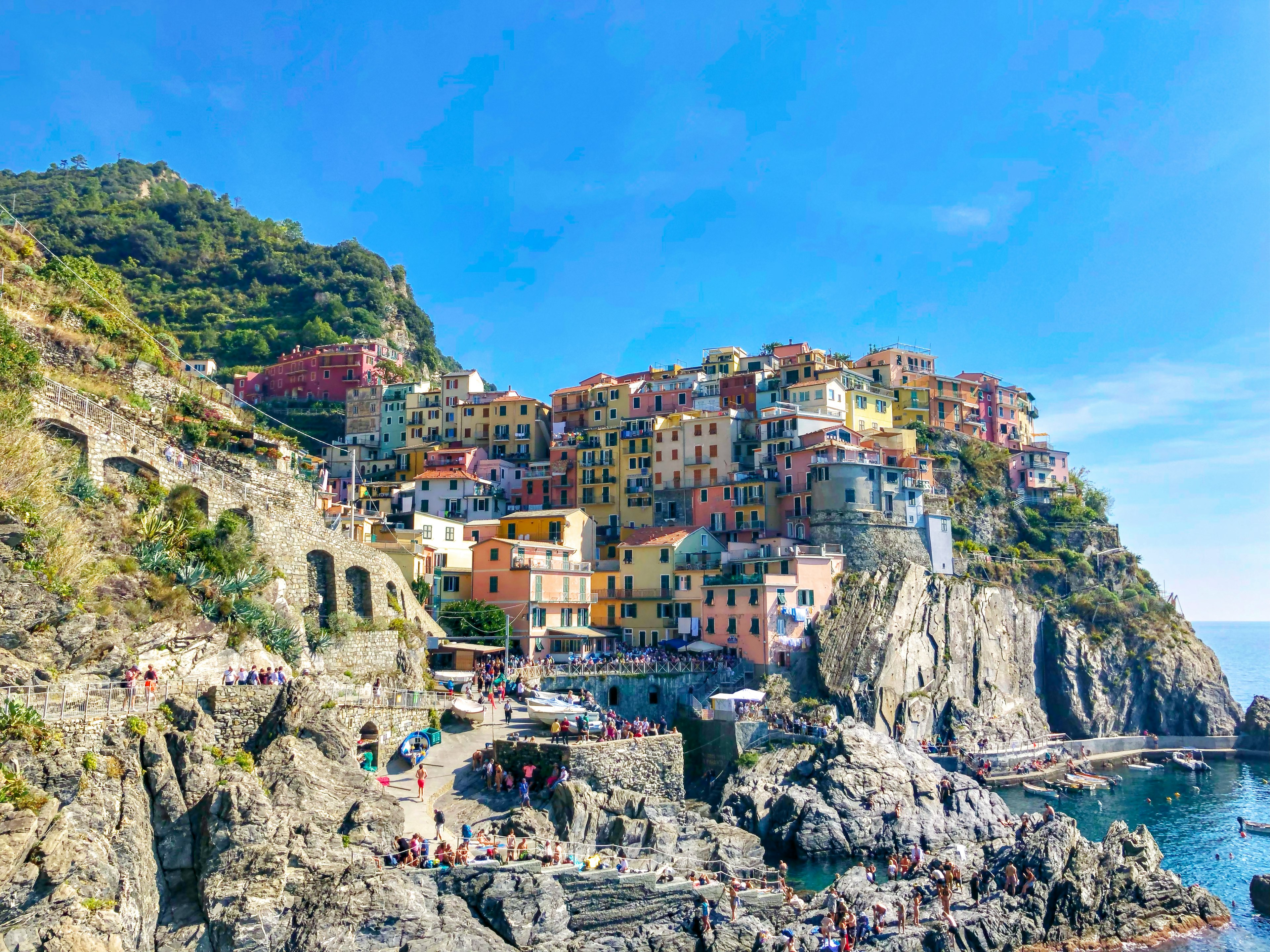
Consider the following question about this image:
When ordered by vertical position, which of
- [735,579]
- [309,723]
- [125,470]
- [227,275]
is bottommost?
[309,723]

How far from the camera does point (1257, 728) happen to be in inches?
2451

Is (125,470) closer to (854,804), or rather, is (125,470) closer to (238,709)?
(238,709)

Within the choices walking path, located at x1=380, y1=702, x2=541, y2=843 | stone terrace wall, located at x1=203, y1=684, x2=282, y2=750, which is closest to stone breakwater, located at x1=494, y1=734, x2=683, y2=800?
walking path, located at x1=380, y1=702, x2=541, y2=843

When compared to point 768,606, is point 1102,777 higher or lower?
lower

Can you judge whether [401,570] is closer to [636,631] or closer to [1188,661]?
[636,631]

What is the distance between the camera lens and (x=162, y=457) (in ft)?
101

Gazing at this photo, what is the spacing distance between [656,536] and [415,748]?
2563 centimetres

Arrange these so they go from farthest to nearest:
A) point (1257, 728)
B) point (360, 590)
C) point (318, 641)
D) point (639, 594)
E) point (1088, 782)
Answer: point (1257, 728)
point (639, 594)
point (1088, 782)
point (360, 590)
point (318, 641)

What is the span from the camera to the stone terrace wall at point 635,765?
31938mm

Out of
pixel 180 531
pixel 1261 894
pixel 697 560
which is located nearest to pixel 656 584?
pixel 697 560

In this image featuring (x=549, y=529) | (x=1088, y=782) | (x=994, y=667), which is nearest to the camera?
(x=1088, y=782)

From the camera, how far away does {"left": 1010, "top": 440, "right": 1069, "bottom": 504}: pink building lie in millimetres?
71500

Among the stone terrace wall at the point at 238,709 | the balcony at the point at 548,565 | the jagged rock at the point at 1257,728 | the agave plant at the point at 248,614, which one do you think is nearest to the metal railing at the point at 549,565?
the balcony at the point at 548,565

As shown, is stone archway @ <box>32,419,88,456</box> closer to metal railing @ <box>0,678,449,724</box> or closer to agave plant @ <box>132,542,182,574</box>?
Answer: agave plant @ <box>132,542,182,574</box>
